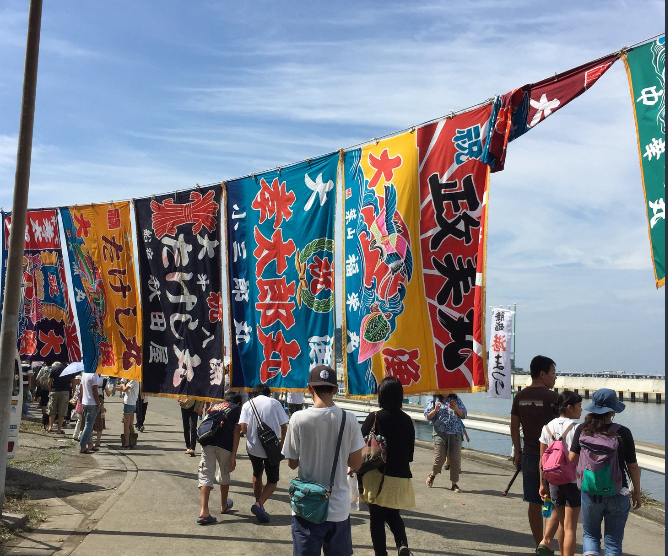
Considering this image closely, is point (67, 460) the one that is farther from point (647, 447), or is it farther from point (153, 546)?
point (647, 447)

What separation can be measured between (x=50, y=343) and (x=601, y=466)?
1134cm

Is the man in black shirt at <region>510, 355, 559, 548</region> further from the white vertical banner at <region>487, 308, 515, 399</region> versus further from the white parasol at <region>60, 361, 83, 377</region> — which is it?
the white parasol at <region>60, 361, 83, 377</region>

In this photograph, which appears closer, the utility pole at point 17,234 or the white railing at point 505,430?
the utility pole at point 17,234

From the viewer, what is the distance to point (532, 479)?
24.7ft

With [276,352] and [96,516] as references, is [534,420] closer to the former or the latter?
[276,352]

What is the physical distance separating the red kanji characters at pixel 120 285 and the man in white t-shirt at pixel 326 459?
735 cm

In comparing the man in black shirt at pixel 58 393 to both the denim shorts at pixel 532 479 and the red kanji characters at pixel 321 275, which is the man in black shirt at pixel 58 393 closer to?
the red kanji characters at pixel 321 275

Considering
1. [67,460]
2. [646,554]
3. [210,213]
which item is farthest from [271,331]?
[67,460]

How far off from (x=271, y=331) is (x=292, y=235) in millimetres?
1393

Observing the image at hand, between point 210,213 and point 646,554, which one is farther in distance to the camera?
point 210,213

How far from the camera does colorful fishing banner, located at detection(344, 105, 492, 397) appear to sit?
24.1 ft

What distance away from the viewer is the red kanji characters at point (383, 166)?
789 cm

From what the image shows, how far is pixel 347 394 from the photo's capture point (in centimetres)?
801

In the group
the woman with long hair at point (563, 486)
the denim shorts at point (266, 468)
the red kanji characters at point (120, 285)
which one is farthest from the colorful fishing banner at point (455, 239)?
the red kanji characters at point (120, 285)
